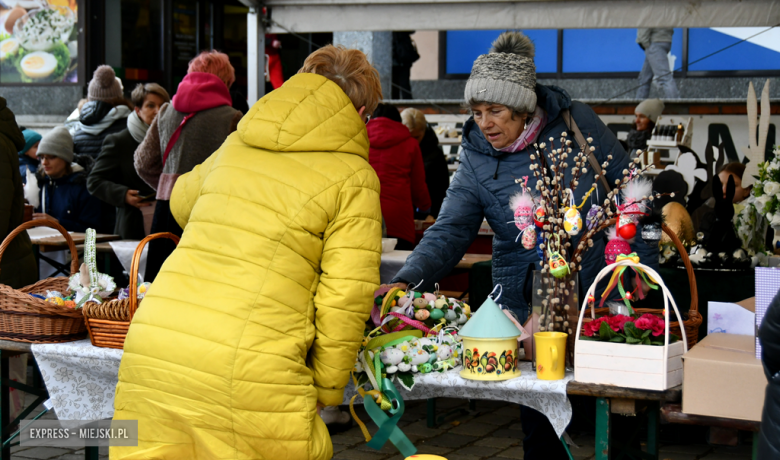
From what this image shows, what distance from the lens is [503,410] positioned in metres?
4.53

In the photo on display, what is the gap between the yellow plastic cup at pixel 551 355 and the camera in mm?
2158

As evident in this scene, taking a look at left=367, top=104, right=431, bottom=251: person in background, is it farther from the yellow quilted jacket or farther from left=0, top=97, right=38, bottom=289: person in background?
the yellow quilted jacket

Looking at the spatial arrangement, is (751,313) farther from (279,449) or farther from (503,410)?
(503,410)

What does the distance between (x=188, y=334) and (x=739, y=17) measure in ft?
13.0

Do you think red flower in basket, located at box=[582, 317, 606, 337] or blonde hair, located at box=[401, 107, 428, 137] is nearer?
red flower in basket, located at box=[582, 317, 606, 337]

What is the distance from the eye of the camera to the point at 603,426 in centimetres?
210

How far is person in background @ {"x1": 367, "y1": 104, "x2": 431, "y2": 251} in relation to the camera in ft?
17.5

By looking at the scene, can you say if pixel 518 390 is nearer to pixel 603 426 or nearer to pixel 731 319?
pixel 603 426

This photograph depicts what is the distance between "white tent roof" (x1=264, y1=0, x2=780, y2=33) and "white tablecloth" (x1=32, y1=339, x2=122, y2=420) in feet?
10.1

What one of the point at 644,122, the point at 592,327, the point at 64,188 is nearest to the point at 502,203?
the point at 592,327

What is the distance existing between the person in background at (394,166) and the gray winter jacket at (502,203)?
248 cm

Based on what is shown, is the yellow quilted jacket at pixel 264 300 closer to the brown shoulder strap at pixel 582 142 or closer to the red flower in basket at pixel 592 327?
the red flower in basket at pixel 592 327

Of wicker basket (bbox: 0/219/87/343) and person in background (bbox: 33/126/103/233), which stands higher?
person in background (bbox: 33/126/103/233)

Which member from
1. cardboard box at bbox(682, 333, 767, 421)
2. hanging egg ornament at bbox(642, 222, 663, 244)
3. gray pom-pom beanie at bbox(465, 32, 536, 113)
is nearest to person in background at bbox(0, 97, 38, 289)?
gray pom-pom beanie at bbox(465, 32, 536, 113)
